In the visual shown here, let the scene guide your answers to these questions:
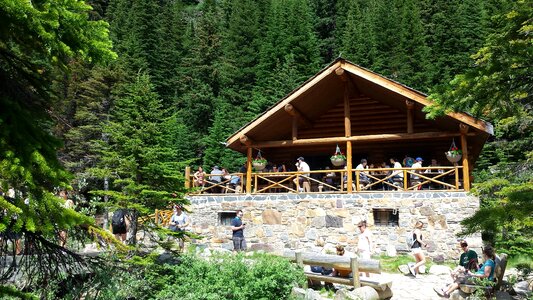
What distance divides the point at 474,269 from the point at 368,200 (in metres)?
4.39

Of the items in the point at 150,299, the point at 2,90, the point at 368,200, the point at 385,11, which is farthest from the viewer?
the point at 385,11

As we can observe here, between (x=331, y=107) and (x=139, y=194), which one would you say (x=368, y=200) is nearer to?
(x=331, y=107)

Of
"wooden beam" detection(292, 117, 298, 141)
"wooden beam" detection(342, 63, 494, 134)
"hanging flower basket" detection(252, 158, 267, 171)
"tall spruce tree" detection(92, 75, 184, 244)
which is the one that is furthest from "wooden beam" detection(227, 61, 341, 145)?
"tall spruce tree" detection(92, 75, 184, 244)

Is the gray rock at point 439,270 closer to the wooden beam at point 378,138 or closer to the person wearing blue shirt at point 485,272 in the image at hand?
the person wearing blue shirt at point 485,272

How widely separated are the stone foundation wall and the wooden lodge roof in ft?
6.41

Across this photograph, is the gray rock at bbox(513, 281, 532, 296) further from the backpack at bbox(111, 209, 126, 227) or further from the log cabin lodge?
the backpack at bbox(111, 209, 126, 227)

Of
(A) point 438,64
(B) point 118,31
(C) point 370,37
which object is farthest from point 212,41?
(A) point 438,64

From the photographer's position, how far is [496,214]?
5.70 metres

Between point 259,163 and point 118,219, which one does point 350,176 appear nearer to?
point 259,163

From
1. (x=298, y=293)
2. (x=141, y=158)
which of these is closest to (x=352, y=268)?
(x=298, y=293)

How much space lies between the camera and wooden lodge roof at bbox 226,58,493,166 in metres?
13.5

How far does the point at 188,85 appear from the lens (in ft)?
113

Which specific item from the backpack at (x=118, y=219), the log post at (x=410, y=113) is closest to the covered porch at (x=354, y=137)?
the log post at (x=410, y=113)

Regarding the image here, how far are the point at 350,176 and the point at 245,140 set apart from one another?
12.2 ft
